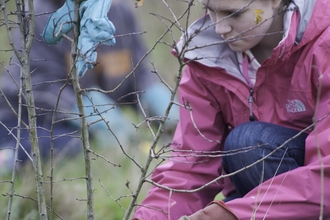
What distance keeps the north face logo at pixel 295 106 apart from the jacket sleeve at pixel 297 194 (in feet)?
0.66

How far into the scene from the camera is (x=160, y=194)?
2189 millimetres

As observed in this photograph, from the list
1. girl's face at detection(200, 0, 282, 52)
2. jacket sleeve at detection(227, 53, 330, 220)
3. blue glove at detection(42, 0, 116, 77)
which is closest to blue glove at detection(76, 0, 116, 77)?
blue glove at detection(42, 0, 116, 77)

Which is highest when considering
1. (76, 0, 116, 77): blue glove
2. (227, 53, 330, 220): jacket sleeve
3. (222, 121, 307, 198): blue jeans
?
(76, 0, 116, 77): blue glove

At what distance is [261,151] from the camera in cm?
204

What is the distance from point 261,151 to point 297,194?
261 millimetres

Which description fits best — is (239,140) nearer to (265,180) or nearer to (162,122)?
(265,180)

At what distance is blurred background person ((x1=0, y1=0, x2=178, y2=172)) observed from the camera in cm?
354

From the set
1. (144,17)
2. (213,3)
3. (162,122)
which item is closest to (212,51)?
(213,3)

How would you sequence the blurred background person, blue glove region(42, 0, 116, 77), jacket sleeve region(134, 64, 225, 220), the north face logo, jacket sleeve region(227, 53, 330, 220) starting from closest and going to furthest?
1. blue glove region(42, 0, 116, 77)
2. jacket sleeve region(227, 53, 330, 220)
3. the north face logo
4. jacket sleeve region(134, 64, 225, 220)
5. the blurred background person

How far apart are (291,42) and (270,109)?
0.32 metres

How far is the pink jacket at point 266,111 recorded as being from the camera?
1819 mm

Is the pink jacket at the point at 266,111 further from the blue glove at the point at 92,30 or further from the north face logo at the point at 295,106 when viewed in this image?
the blue glove at the point at 92,30

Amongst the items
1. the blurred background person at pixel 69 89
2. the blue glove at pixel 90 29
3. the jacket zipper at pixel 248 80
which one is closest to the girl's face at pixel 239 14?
the jacket zipper at pixel 248 80

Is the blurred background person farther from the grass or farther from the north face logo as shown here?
the north face logo
